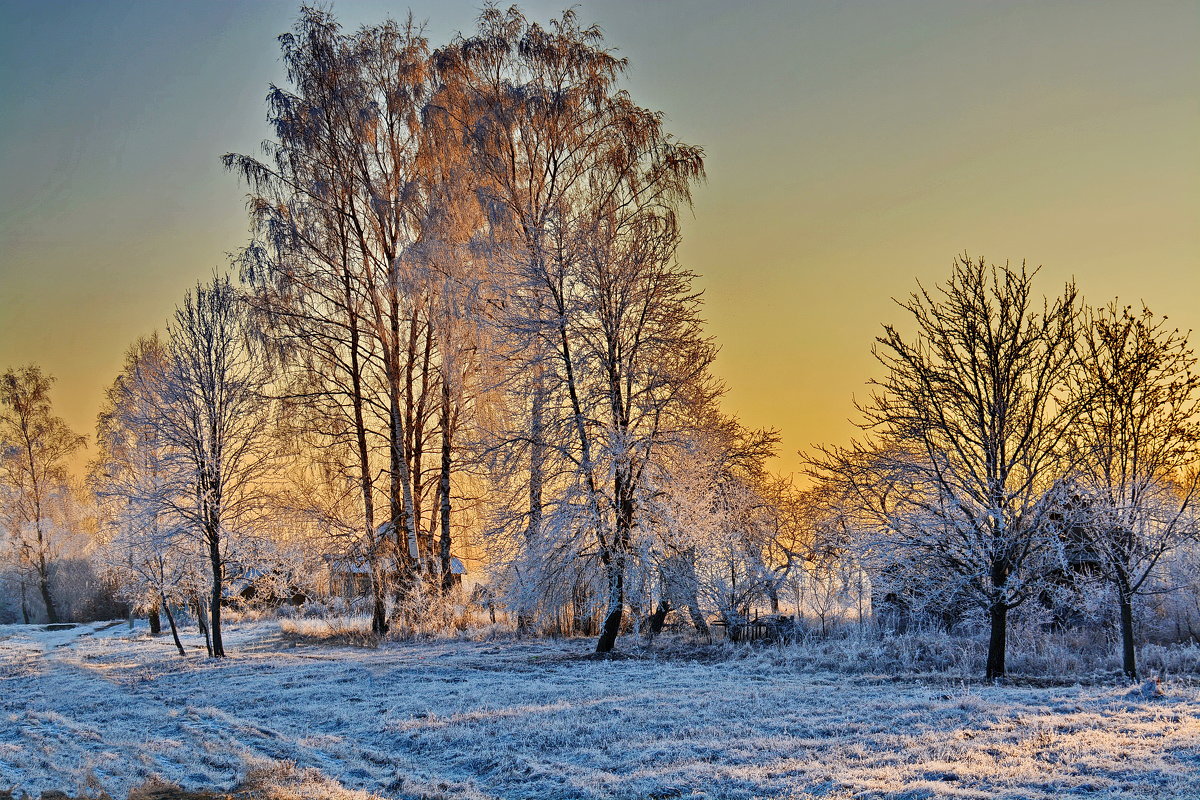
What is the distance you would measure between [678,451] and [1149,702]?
8.03m

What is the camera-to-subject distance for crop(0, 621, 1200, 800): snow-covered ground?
6570 millimetres

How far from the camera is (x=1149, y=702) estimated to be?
29.6ft

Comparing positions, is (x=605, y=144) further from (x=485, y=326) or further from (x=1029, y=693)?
(x=1029, y=693)

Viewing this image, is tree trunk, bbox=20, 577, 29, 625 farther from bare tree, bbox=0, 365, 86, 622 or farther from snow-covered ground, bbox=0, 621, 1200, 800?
snow-covered ground, bbox=0, 621, 1200, 800

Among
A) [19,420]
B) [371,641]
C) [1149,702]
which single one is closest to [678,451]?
[1149,702]

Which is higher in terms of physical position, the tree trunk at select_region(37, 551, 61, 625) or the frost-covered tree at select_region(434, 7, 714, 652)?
the frost-covered tree at select_region(434, 7, 714, 652)

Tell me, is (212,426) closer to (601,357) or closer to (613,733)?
(601,357)

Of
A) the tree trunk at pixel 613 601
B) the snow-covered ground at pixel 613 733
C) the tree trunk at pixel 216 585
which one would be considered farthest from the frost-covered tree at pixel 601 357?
the tree trunk at pixel 216 585

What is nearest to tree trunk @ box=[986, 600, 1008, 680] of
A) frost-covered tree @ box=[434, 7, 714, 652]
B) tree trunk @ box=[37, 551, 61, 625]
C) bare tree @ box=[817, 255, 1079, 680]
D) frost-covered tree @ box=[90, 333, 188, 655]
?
bare tree @ box=[817, 255, 1079, 680]

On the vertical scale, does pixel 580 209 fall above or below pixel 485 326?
above

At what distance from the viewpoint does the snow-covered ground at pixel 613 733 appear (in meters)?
6.57

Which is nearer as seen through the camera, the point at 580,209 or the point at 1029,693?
the point at 1029,693

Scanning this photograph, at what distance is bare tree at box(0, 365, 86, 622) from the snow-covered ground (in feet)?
82.7

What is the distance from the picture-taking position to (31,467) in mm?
34781
